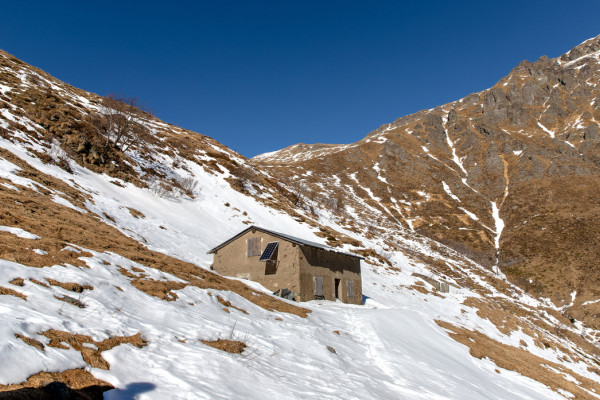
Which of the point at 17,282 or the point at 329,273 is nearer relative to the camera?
the point at 17,282

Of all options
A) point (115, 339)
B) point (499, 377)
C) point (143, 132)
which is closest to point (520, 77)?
point (143, 132)

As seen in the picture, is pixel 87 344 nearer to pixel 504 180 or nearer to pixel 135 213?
pixel 135 213

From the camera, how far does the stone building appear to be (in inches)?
928

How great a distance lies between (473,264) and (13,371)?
2743 inches

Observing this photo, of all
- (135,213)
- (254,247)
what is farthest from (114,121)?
(254,247)

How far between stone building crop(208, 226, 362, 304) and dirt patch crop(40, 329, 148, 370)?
16.0m

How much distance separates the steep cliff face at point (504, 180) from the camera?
224ft

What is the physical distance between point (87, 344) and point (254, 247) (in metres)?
18.7

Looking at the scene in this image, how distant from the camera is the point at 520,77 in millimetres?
165625

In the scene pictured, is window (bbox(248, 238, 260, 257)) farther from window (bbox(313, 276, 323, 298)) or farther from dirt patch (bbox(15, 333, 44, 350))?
dirt patch (bbox(15, 333, 44, 350))

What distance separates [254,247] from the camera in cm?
2525

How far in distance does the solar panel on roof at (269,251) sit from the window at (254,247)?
2.88ft

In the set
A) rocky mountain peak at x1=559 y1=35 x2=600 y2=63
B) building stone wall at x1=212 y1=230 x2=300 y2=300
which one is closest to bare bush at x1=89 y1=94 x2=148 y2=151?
building stone wall at x1=212 y1=230 x2=300 y2=300

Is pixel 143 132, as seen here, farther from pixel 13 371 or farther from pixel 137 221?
pixel 13 371
